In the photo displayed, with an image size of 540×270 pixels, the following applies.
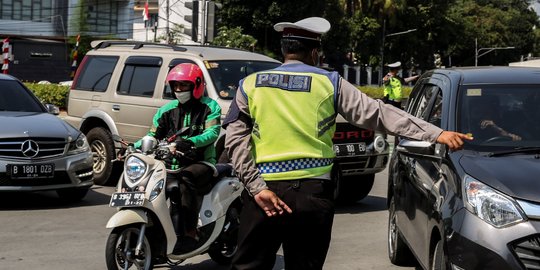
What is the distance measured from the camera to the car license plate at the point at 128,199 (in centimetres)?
574

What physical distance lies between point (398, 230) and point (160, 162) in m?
2.08

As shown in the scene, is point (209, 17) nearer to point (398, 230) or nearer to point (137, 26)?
point (398, 230)

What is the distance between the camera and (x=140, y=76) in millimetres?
10945

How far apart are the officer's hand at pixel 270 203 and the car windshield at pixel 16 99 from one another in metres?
7.21

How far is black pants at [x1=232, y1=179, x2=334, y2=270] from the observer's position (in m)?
3.80

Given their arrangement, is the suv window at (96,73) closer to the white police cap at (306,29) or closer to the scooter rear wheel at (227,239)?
the scooter rear wheel at (227,239)

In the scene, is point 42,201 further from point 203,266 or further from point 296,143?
point 296,143

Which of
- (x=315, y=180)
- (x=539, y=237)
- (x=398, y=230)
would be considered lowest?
(x=398, y=230)

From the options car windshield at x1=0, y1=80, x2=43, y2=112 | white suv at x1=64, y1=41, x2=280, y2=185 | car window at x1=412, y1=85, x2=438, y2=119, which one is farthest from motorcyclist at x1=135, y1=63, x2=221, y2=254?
car windshield at x1=0, y1=80, x2=43, y2=112

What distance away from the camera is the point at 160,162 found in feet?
19.7

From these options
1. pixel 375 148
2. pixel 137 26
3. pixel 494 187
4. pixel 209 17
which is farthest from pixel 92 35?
pixel 494 187

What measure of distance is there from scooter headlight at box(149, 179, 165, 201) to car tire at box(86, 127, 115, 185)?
540 centimetres

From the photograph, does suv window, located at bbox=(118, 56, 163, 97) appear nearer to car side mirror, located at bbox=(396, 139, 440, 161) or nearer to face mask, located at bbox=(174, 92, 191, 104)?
face mask, located at bbox=(174, 92, 191, 104)

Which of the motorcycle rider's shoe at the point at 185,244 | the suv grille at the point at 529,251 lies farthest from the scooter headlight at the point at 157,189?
the suv grille at the point at 529,251
